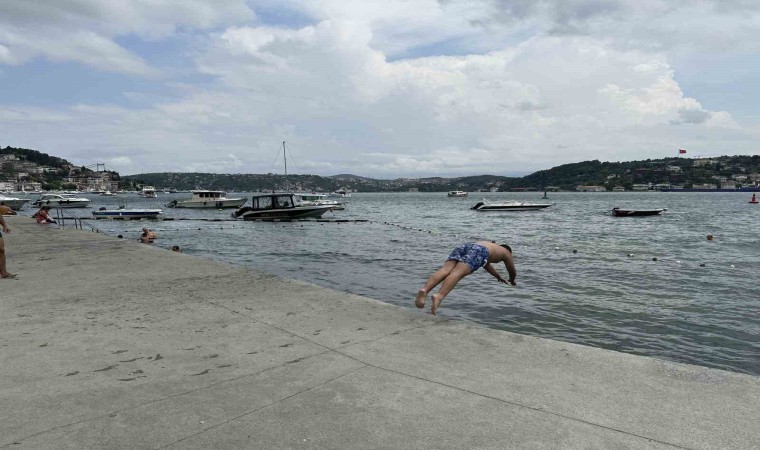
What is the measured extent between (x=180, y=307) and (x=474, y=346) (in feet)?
13.6

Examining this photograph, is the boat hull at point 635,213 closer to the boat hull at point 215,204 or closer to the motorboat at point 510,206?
the motorboat at point 510,206

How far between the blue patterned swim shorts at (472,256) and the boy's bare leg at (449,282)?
9 centimetres

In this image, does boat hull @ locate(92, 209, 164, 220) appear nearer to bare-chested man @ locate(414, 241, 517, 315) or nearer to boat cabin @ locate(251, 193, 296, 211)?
boat cabin @ locate(251, 193, 296, 211)

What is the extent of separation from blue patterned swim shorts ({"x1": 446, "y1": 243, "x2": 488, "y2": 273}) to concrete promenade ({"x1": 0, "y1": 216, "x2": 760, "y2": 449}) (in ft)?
2.98

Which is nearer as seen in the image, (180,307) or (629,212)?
(180,307)

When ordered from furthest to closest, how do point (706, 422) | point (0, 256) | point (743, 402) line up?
point (0, 256) → point (743, 402) → point (706, 422)

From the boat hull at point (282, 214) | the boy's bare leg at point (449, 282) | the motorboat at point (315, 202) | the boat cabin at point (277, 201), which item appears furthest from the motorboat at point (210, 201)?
the boy's bare leg at point (449, 282)

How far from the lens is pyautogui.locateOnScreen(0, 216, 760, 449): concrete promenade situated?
2.95m

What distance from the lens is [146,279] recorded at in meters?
8.72

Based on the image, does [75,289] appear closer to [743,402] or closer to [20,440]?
[20,440]

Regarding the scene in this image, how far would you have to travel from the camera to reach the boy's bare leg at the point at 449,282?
228 inches

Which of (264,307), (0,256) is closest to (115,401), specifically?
(264,307)

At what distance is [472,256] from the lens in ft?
20.3

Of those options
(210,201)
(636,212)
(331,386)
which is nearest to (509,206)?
(636,212)
